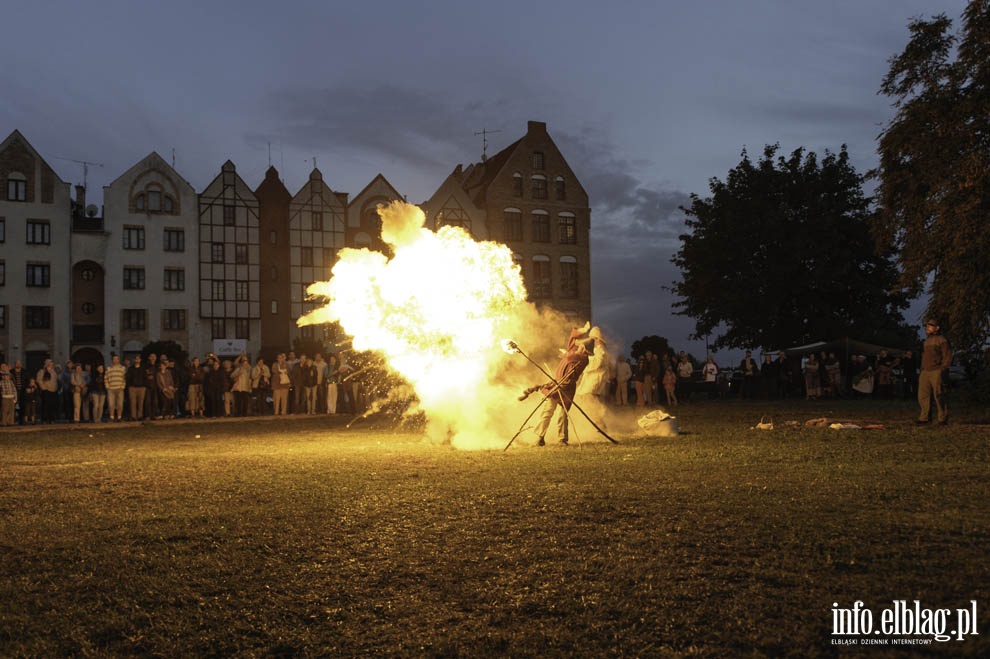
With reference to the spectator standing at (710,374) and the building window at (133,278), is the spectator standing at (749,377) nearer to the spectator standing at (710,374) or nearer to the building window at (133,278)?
the spectator standing at (710,374)

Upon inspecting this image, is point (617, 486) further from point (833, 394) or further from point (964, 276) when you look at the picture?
point (833, 394)

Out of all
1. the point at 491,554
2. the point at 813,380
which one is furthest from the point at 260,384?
the point at 491,554

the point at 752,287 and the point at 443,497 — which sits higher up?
the point at 752,287

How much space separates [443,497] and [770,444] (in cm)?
769

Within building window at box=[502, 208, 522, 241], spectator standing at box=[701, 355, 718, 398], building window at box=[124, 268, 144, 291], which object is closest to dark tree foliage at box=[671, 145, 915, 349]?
spectator standing at box=[701, 355, 718, 398]

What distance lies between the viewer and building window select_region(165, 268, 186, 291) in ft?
177

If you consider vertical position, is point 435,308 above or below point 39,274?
below

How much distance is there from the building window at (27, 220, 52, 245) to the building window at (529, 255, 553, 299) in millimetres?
32648

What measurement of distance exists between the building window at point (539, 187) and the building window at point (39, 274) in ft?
110

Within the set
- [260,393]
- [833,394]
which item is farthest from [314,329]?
[833,394]

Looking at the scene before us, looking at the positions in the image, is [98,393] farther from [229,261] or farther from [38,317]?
[229,261]

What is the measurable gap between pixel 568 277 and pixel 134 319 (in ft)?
101

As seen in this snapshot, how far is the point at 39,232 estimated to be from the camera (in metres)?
51.3

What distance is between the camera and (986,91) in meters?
20.2
